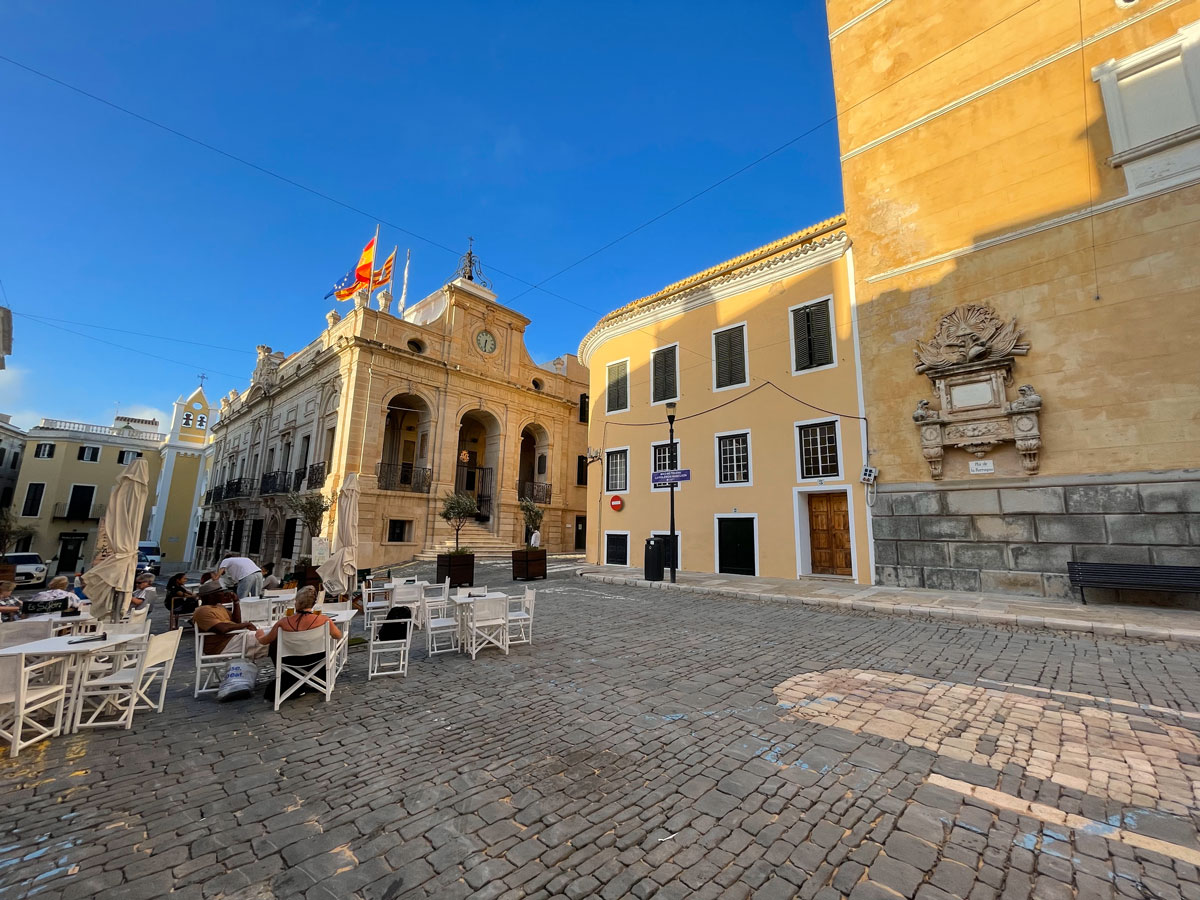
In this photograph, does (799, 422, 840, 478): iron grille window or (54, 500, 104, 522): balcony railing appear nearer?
(799, 422, 840, 478): iron grille window

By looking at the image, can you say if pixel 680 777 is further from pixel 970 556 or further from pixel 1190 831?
pixel 970 556

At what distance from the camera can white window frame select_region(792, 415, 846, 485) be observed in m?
14.1

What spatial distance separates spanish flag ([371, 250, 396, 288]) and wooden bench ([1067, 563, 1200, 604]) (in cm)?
2718

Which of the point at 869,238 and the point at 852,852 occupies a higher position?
the point at 869,238

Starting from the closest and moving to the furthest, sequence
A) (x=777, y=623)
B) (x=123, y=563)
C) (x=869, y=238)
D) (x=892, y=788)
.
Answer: (x=892, y=788) < (x=123, y=563) < (x=777, y=623) < (x=869, y=238)

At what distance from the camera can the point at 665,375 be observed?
62.6 feet

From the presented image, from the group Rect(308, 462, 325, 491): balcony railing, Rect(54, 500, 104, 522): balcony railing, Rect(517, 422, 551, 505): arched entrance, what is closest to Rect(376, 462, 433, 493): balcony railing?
Rect(308, 462, 325, 491): balcony railing

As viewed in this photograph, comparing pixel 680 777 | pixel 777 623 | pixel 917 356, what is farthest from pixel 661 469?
pixel 680 777

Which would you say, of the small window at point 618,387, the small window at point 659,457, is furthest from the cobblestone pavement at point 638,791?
the small window at point 618,387

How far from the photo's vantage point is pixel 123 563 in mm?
6559

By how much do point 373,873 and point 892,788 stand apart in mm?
3054

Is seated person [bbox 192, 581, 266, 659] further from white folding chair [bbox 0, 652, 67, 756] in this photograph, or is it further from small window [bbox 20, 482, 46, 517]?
small window [bbox 20, 482, 46, 517]

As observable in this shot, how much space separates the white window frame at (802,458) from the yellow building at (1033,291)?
893 mm

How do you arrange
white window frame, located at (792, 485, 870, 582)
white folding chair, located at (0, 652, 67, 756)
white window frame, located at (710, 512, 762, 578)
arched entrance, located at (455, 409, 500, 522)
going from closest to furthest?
1. white folding chair, located at (0, 652, 67, 756)
2. white window frame, located at (792, 485, 870, 582)
3. white window frame, located at (710, 512, 762, 578)
4. arched entrance, located at (455, 409, 500, 522)
